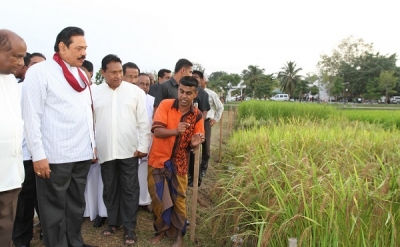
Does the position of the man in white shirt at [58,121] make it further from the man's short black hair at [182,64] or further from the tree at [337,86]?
the tree at [337,86]

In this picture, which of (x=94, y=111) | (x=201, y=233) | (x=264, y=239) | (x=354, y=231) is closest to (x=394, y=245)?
(x=354, y=231)

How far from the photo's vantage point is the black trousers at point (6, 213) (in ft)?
6.76

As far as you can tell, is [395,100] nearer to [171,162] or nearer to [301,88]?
[301,88]

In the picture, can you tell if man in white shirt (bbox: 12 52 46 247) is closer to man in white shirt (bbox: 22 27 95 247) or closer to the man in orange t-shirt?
man in white shirt (bbox: 22 27 95 247)

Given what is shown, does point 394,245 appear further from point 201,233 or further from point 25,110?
point 25,110

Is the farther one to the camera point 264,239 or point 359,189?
point 359,189

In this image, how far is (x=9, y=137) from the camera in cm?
204

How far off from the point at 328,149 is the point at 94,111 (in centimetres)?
268

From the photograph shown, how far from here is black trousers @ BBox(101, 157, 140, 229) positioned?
3.17 metres

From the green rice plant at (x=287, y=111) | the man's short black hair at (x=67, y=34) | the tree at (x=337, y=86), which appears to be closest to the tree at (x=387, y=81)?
the tree at (x=337, y=86)

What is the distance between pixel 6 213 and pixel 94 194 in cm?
154

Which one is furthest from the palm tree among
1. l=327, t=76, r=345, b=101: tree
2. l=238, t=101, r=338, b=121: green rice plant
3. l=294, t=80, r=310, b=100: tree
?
l=238, t=101, r=338, b=121: green rice plant

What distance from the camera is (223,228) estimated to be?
3221 mm

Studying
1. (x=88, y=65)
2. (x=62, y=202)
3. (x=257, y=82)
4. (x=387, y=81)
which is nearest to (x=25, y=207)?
(x=62, y=202)
